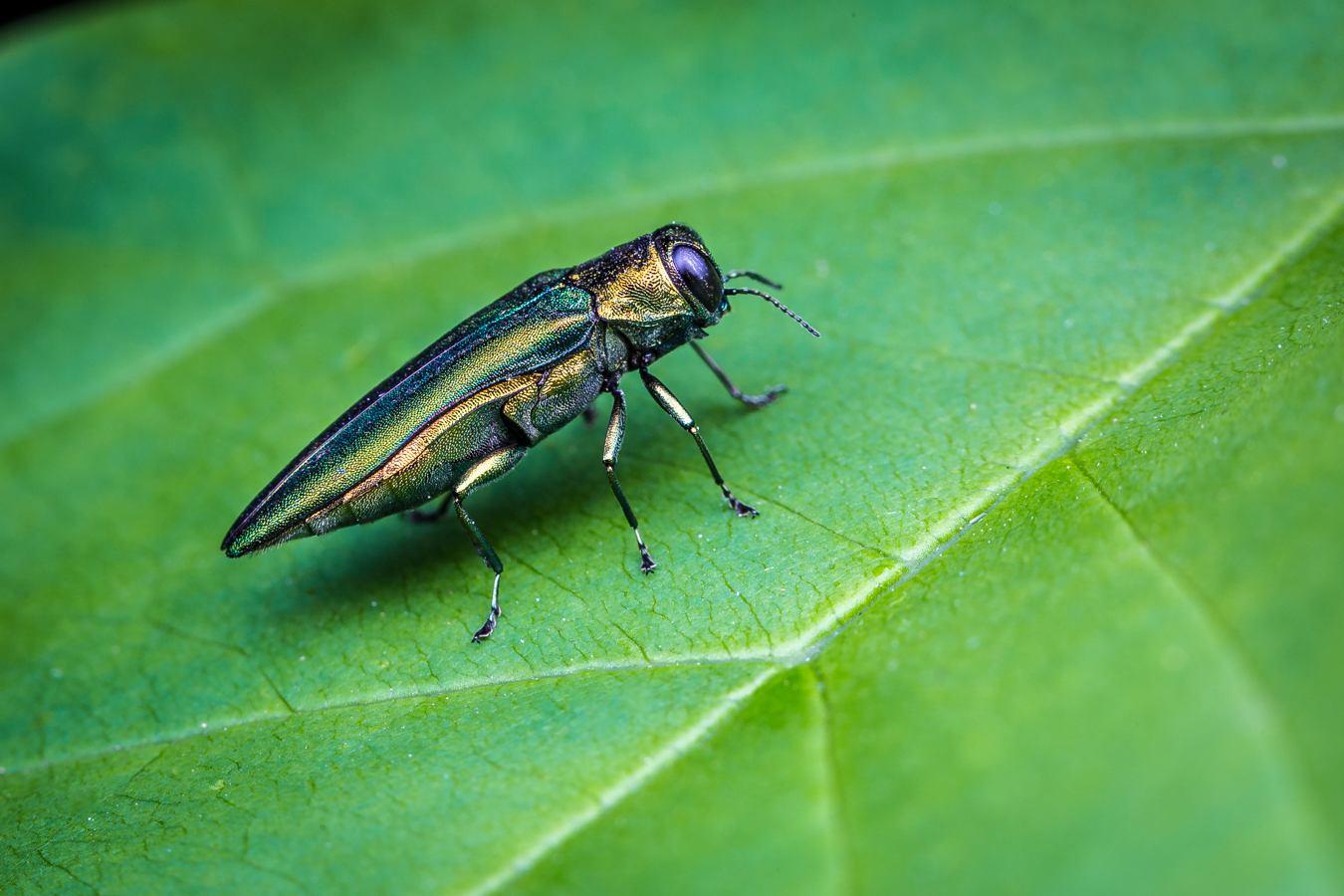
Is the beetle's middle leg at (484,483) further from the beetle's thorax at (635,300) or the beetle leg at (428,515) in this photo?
the beetle's thorax at (635,300)

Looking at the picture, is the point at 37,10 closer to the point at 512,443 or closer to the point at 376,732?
the point at 512,443

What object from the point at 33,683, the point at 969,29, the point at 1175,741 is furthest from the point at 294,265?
the point at 1175,741

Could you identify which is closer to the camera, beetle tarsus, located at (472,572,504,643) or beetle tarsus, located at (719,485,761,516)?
beetle tarsus, located at (472,572,504,643)

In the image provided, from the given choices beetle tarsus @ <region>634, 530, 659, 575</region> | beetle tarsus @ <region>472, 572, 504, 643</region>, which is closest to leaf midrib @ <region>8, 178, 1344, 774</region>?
beetle tarsus @ <region>472, 572, 504, 643</region>

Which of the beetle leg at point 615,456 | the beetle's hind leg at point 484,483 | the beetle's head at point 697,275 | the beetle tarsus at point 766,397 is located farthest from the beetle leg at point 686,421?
the beetle's hind leg at point 484,483

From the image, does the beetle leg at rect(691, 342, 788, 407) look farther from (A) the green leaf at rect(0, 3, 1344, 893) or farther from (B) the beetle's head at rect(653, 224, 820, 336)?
(B) the beetle's head at rect(653, 224, 820, 336)

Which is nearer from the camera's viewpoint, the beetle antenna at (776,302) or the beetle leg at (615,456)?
the beetle leg at (615,456)
